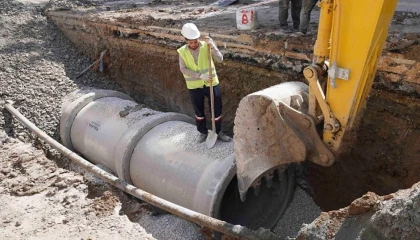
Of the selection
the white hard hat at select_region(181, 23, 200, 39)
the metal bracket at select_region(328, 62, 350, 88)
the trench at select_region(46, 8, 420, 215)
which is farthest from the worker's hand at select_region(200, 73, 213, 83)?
the metal bracket at select_region(328, 62, 350, 88)

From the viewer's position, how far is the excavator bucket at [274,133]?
13.1ft

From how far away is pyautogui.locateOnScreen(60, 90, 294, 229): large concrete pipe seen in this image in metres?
4.79

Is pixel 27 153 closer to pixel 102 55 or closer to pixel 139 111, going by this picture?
pixel 139 111

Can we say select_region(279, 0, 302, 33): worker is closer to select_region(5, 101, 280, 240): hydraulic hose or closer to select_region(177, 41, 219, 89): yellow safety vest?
select_region(177, 41, 219, 89): yellow safety vest

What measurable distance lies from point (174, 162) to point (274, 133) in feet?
5.49

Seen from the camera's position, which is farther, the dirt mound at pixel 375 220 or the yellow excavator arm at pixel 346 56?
the yellow excavator arm at pixel 346 56

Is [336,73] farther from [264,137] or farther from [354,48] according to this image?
[264,137]

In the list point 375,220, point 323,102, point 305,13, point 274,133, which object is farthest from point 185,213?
point 305,13

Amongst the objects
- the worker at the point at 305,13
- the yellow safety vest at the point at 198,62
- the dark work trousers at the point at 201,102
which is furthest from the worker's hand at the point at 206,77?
the worker at the point at 305,13

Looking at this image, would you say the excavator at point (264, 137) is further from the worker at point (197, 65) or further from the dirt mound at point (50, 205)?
the worker at point (197, 65)

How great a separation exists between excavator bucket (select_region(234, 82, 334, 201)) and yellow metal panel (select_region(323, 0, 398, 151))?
264mm

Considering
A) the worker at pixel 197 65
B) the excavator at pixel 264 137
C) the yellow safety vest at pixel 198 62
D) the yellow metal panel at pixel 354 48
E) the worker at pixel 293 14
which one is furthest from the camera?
the worker at pixel 293 14

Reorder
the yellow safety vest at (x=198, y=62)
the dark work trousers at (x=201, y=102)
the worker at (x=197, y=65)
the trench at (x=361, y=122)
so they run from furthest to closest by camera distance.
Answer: the dark work trousers at (x=201, y=102) → the yellow safety vest at (x=198, y=62) → the worker at (x=197, y=65) → the trench at (x=361, y=122)

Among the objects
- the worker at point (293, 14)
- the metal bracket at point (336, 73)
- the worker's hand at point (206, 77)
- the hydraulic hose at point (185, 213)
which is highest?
the metal bracket at point (336, 73)
